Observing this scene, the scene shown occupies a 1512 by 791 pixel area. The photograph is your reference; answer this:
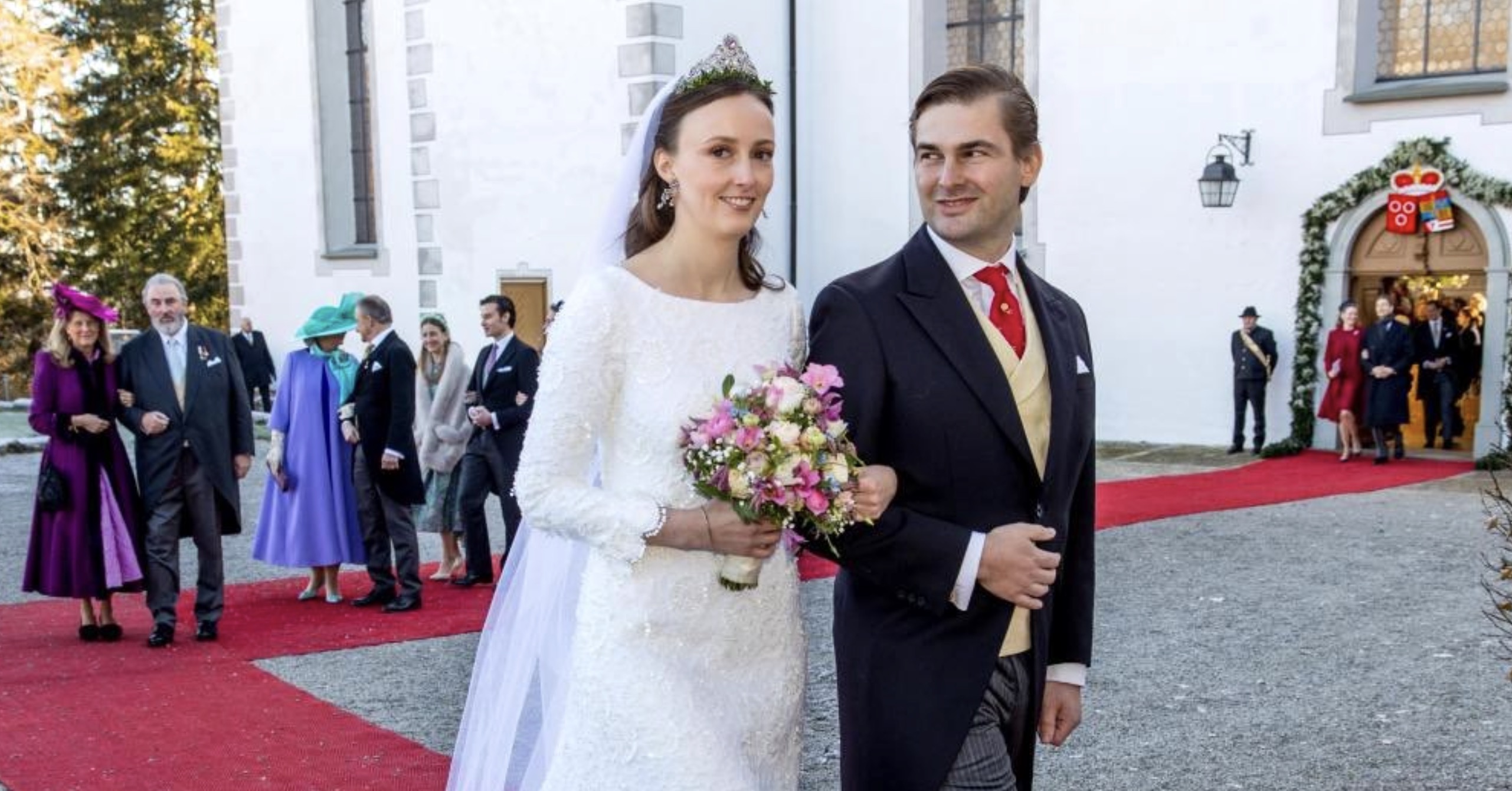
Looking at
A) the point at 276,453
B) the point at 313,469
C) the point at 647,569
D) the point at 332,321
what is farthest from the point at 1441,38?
the point at 647,569

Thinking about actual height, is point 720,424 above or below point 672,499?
above

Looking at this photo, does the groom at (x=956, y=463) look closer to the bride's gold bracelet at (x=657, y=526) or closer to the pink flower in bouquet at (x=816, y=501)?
the pink flower in bouquet at (x=816, y=501)

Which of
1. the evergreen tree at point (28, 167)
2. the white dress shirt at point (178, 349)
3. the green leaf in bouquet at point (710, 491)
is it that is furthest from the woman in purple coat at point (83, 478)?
the evergreen tree at point (28, 167)

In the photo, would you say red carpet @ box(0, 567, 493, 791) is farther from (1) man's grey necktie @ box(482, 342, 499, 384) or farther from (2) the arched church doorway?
(2) the arched church doorway

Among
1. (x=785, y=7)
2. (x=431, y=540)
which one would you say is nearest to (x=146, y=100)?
(x=785, y=7)

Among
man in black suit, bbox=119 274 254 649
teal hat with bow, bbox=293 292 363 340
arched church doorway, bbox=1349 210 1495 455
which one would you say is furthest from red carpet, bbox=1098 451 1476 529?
man in black suit, bbox=119 274 254 649

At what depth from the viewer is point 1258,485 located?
12.2 metres

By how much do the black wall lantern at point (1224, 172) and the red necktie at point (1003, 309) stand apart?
481 inches

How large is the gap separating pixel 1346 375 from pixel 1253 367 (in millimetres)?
866

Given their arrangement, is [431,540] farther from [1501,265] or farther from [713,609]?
[1501,265]

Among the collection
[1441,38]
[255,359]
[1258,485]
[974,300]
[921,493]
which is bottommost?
[1258,485]

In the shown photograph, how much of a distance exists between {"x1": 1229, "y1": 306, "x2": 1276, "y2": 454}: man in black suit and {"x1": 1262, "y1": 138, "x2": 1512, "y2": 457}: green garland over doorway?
26 centimetres

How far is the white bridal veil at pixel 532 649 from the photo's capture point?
2922 millimetres

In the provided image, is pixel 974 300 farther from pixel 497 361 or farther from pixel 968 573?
pixel 497 361
